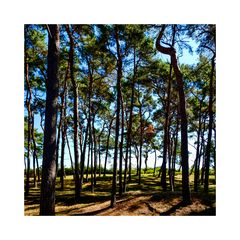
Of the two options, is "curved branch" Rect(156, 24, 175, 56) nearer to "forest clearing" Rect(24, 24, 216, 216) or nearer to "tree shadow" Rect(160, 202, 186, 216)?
"forest clearing" Rect(24, 24, 216, 216)

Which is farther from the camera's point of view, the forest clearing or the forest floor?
the forest floor

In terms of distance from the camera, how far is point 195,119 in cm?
985

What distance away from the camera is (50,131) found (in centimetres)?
440

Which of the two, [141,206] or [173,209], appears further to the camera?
[141,206]

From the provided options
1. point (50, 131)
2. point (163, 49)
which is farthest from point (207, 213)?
point (163, 49)

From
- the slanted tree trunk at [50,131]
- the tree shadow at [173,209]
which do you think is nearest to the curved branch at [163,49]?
the slanted tree trunk at [50,131]

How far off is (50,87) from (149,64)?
451 cm

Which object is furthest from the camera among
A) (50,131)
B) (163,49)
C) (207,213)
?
(163,49)

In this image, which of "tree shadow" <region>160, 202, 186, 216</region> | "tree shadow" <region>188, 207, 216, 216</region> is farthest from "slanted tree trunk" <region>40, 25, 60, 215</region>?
"tree shadow" <region>188, 207, 216, 216</region>

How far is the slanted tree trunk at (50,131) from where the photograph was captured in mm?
4363

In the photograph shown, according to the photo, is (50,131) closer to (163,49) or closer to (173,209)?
(173,209)

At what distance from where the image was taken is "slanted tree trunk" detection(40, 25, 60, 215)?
4.36 metres
